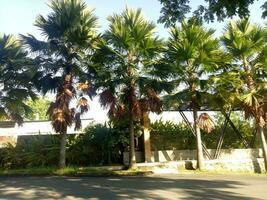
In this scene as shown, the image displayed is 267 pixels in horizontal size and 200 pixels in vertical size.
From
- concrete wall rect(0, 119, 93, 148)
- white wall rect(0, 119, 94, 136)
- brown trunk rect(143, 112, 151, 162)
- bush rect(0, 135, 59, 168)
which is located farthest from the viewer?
white wall rect(0, 119, 94, 136)

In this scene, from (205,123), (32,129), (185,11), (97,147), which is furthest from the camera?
(32,129)

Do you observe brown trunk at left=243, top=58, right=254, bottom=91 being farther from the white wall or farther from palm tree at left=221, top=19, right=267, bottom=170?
the white wall

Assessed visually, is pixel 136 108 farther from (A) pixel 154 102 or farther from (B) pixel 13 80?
(B) pixel 13 80

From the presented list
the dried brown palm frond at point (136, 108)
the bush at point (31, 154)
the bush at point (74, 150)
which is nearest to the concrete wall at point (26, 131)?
the bush at point (74, 150)

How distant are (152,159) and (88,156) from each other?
10.9 feet

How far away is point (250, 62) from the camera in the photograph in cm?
2052

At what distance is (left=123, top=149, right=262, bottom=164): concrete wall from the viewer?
20688 mm

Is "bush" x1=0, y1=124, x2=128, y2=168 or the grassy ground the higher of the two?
"bush" x1=0, y1=124, x2=128, y2=168

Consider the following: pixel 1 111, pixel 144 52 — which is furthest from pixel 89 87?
pixel 1 111

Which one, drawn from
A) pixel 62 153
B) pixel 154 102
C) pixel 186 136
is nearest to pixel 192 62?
pixel 154 102

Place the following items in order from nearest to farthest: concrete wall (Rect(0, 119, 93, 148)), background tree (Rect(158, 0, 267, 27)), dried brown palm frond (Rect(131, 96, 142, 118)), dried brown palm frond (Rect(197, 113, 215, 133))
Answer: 1. background tree (Rect(158, 0, 267, 27))
2. dried brown palm frond (Rect(131, 96, 142, 118))
3. dried brown palm frond (Rect(197, 113, 215, 133))
4. concrete wall (Rect(0, 119, 93, 148))

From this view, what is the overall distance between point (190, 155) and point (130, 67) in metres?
6.36

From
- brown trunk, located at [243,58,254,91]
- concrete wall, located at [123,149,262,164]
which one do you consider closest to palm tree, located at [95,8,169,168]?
concrete wall, located at [123,149,262,164]

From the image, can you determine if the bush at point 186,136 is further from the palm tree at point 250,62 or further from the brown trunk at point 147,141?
the palm tree at point 250,62
